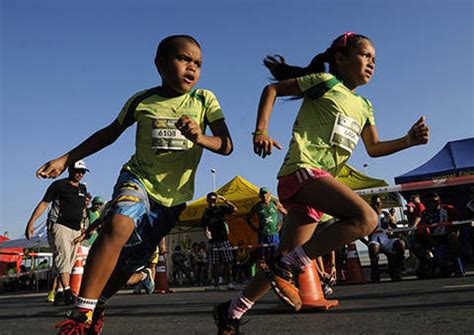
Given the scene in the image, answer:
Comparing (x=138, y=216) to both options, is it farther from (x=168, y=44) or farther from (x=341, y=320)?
(x=341, y=320)

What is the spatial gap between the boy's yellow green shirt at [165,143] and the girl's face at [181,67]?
0.24ft

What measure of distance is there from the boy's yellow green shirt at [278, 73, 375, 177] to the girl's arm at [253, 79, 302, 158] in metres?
A: 0.08

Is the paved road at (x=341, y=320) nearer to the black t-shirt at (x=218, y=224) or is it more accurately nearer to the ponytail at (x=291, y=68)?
the ponytail at (x=291, y=68)

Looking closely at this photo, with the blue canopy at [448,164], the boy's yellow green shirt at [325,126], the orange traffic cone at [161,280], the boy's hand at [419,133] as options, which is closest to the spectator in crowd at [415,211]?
the blue canopy at [448,164]

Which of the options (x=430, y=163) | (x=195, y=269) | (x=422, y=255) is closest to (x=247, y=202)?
(x=195, y=269)

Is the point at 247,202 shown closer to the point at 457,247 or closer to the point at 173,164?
the point at 457,247

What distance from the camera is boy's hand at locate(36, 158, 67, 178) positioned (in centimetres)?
293

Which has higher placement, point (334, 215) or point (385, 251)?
point (334, 215)

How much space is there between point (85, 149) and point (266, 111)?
1124mm

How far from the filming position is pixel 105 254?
2.61 m

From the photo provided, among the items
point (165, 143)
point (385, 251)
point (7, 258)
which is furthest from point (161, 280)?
point (7, 258)

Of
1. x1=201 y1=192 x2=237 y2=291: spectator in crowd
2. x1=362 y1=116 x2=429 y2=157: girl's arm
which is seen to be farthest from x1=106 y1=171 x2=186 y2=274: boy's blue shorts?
x1=201 y1=192 x2=237 y2=291: spectator in crowd

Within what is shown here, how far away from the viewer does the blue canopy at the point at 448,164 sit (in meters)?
13.5

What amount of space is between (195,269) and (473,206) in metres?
9.13
